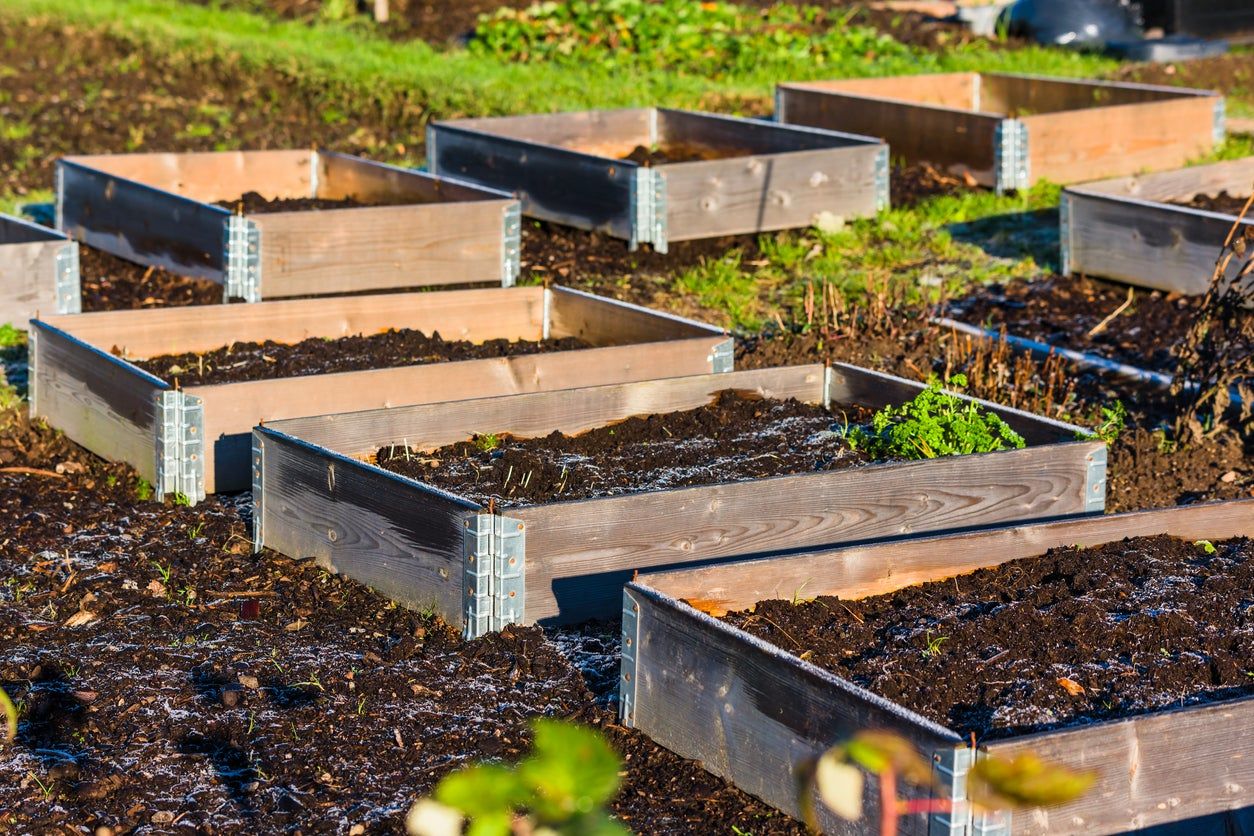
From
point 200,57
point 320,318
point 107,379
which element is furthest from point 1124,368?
point 200,57

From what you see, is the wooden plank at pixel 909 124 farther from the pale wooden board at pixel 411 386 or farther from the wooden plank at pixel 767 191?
the pale wooden board at pixel 411 386

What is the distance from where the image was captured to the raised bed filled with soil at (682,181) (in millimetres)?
9797

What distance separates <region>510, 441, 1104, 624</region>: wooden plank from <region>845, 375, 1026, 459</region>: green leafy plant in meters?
0.20

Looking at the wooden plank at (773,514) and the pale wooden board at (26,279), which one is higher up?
the pale wooden board at (26,279)

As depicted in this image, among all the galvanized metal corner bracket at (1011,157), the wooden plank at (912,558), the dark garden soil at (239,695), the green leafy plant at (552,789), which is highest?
the galvanized metal corner bracket at (1011,157)

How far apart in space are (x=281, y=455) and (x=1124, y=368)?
13.1 ft

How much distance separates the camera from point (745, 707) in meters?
4.09

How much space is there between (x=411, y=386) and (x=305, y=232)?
237cm

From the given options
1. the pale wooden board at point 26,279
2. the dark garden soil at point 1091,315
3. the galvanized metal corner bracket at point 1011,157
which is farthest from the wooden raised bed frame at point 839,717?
the galvanized metal corner bracket at point 1011,157

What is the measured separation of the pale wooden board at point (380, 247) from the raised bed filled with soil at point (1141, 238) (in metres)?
3.14

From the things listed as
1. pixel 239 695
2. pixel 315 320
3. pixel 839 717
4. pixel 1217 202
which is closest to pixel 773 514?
pixel 839 717

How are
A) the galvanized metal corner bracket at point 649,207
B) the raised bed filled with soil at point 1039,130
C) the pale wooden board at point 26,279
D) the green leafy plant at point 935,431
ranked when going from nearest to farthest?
the green leafy plant at point 935,431, the pale wooden board at point 26,279, the galvanized metal corner bracket at point 649,207, the raised bed filled with soil at point 1039,130

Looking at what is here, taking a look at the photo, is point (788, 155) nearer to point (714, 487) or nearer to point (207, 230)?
point (207, 230)

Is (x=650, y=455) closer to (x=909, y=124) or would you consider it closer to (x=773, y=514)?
(x=773, y=514)
